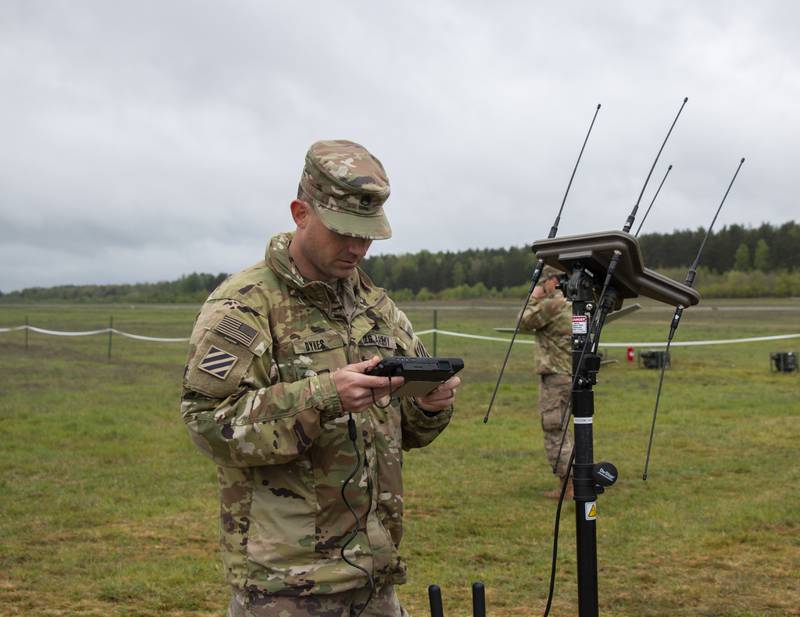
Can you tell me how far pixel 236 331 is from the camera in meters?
2.47

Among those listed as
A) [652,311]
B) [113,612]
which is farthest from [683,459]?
[652,311]

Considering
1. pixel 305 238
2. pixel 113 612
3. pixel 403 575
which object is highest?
pixel 305 238

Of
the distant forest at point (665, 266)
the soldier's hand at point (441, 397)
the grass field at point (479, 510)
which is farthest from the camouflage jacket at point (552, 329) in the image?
the distant forest at point (665, 266)

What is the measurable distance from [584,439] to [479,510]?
17.7 ft

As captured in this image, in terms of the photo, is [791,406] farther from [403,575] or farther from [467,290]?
[467,290]

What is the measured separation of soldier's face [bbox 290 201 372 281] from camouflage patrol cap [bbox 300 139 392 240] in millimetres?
47

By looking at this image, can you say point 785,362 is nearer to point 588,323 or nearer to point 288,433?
point 588,323

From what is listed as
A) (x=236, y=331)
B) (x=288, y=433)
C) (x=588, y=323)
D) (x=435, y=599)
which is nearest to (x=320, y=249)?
(x=236, y=331)

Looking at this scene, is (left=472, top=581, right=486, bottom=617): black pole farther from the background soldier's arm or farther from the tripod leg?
the background soldier's arm

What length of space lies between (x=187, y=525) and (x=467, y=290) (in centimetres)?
7760

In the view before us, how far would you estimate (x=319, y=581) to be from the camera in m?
2.55

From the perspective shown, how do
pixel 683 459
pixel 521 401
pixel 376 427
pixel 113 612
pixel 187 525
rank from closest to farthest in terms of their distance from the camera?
pixel 376 427 → pixel 113 612 → pixel 187 525 → pixel 683 459 → pixel 521 401

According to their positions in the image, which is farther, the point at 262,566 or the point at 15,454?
the point at 15,454

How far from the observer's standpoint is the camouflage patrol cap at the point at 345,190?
2555 millimetres
